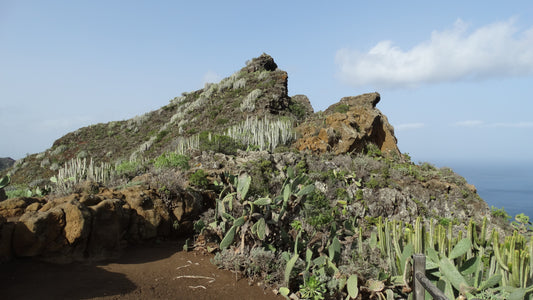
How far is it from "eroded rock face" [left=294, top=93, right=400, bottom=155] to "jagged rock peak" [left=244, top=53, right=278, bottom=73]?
1458 centimetres

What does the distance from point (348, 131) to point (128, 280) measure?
10701 mm

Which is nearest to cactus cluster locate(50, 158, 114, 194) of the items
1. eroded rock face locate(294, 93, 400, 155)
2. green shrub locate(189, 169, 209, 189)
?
green shrub locate(189, 169, 209, 189)

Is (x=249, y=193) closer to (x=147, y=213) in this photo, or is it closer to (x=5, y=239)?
(x=147, y=213)

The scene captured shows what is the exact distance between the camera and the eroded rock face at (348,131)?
12.9 metres

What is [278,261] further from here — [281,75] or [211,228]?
[281,75]

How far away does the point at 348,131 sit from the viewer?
13305 mm

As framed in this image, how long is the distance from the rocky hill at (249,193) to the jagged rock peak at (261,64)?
9.37 meters

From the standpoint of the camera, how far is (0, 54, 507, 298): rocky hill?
5.15 meters

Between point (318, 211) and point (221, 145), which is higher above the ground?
point (221, 145)

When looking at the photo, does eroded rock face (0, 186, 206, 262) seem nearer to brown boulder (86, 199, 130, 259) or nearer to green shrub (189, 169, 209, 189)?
brown boulder (86, 199, 130, 259)

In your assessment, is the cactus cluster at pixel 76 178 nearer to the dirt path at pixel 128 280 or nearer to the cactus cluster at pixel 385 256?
the dirt path at pixel 128 280

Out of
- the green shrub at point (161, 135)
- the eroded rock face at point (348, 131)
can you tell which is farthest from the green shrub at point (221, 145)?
the green shrub at point (161, 135)

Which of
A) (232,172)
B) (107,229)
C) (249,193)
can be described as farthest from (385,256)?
(232,172)

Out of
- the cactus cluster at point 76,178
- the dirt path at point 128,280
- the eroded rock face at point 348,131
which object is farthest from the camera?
the eroded rock face at point 348,131
